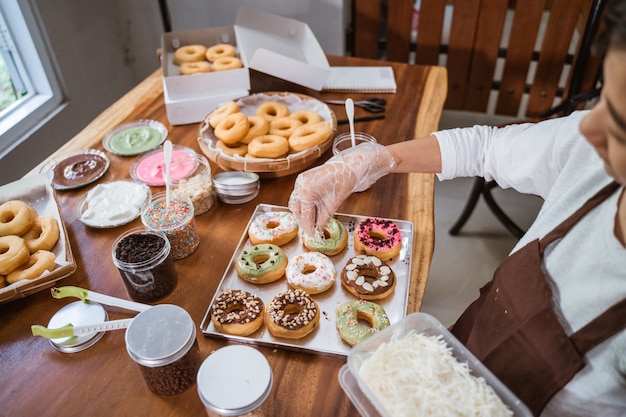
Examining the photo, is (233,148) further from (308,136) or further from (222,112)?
(308,136)

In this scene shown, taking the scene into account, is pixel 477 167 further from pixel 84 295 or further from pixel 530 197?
pixel 530 197

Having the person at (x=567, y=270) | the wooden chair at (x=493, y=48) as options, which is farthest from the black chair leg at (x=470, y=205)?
the person at (x=567, y=270)

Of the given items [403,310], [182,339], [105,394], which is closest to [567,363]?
[403,310]

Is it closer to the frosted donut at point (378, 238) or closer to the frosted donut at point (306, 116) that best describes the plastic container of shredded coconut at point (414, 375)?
the frosted donut at point (378, 238)

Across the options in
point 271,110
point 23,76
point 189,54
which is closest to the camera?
point 271,110

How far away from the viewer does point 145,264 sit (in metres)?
1.19

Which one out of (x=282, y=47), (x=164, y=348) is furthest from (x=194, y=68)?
(x=164, y=348)

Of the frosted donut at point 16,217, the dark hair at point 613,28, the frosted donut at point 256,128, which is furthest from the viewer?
the frosted donut at point 256,128

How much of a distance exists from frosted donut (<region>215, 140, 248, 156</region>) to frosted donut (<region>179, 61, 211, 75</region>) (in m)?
0.56

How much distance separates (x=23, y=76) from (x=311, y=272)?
2632mm

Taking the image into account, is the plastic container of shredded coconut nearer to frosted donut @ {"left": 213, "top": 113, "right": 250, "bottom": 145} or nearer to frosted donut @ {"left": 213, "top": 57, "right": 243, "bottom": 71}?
frosted donut @ {"left": 213, "top": 113, "right": 250, "bottom": 145}

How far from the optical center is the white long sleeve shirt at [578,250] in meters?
0.93

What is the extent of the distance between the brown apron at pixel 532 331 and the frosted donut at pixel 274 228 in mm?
603

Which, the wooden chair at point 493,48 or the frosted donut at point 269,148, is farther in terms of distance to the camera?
the wooden chair at point 493,48
